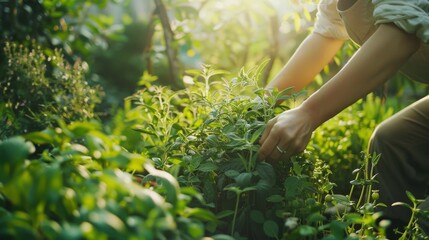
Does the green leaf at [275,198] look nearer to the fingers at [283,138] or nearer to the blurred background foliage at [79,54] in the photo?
the fingers at [283,138]

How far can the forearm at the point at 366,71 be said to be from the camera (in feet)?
4.53

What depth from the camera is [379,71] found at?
1.39 meters

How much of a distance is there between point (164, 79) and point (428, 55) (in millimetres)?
5088

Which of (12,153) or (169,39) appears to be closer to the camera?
(12,153)

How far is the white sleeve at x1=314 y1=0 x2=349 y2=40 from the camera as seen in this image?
74.9 inches

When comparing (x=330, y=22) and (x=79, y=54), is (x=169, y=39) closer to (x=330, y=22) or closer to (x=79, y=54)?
(x=79, y=54)

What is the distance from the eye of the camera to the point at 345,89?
140 centimetres

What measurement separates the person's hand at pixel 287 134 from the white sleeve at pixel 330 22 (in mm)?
614

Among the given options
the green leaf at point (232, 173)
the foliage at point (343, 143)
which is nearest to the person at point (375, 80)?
the green leaf at point (232, 173)

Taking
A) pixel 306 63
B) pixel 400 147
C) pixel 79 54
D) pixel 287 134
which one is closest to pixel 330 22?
pixel 306 63

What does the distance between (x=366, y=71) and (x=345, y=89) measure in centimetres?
7

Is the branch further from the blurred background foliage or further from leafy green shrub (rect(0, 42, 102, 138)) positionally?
leafy green shrub (rect(0, 42, 102, 138))

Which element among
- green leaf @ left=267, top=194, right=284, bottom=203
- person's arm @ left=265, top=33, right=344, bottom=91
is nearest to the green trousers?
person's arm @ left=265, top=33, right=344, bottom=91

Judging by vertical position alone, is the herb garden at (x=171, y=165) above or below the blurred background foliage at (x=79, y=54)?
below
